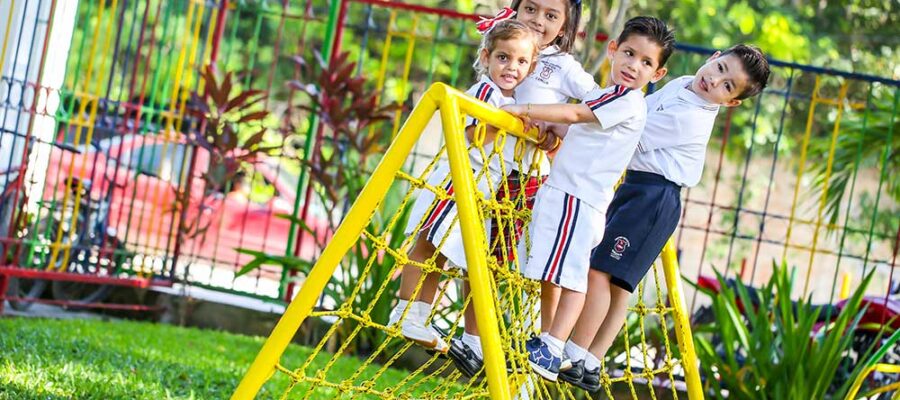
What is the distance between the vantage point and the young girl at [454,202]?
3855 mm

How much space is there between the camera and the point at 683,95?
421cm

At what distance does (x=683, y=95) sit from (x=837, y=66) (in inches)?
546

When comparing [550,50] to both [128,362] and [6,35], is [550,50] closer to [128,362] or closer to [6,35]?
[128,362]

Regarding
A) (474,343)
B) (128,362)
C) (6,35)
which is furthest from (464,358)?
(6,35)

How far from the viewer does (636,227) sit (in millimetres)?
4117

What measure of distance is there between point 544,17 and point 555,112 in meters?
0.53

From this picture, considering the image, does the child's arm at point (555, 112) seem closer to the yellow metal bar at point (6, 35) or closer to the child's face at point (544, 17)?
the child's face at point (544, 17)

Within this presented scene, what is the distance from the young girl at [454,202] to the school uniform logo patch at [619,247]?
42cm

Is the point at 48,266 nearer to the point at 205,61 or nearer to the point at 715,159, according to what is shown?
the point at 205,61

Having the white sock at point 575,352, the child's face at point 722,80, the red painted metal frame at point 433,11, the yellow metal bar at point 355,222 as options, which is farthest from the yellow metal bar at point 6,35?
the child's face at point 722,80

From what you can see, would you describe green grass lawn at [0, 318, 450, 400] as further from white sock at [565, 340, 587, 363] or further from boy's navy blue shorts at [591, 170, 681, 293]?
boy's navy blue shorts at [591, 170, 681, 293]

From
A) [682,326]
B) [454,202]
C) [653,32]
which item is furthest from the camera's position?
[682,326]

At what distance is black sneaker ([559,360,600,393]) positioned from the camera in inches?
159

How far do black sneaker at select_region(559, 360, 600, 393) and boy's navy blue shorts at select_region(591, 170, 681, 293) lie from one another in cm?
30
